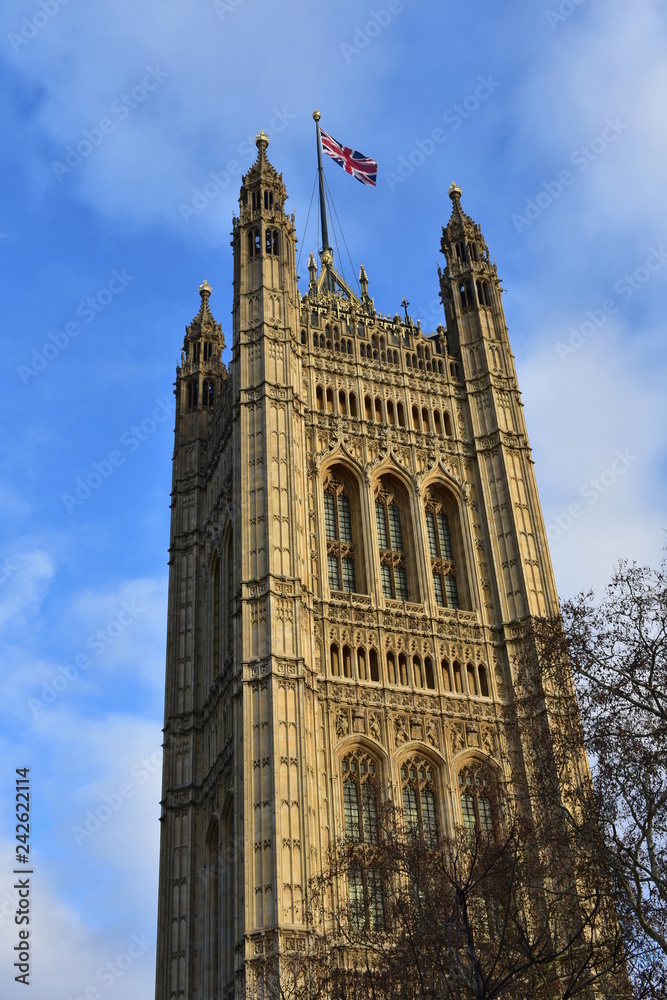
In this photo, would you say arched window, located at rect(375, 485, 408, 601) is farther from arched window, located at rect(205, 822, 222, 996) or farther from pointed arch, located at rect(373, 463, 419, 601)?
arched window, located at rect(205, 822, 222, 996)

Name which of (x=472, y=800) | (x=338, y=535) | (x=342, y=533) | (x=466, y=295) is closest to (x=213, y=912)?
(x=472, y=800)

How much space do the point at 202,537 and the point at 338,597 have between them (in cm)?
895

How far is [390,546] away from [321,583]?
3808 millimetres

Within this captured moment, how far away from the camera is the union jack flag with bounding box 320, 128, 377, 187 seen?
52.2 meters

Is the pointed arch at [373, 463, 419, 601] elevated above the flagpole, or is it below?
below

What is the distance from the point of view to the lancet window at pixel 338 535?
132 feet

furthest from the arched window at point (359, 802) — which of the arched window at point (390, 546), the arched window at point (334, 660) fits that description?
the arched window at point (390, 546)

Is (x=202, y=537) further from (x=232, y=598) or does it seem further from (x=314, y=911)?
(x=314, y=911)

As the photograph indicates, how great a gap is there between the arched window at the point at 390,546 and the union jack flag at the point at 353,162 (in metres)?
15.8

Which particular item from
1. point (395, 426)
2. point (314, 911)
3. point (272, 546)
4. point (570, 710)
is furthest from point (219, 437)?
point (570, 710)

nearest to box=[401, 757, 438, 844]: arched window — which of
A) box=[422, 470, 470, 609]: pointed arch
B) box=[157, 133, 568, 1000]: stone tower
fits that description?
box=[157, 133, 568, 1000]: stone tower

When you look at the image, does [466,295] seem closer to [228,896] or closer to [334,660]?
[334,660]

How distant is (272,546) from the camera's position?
123 ft

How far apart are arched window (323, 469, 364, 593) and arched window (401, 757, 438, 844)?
6.11 m
